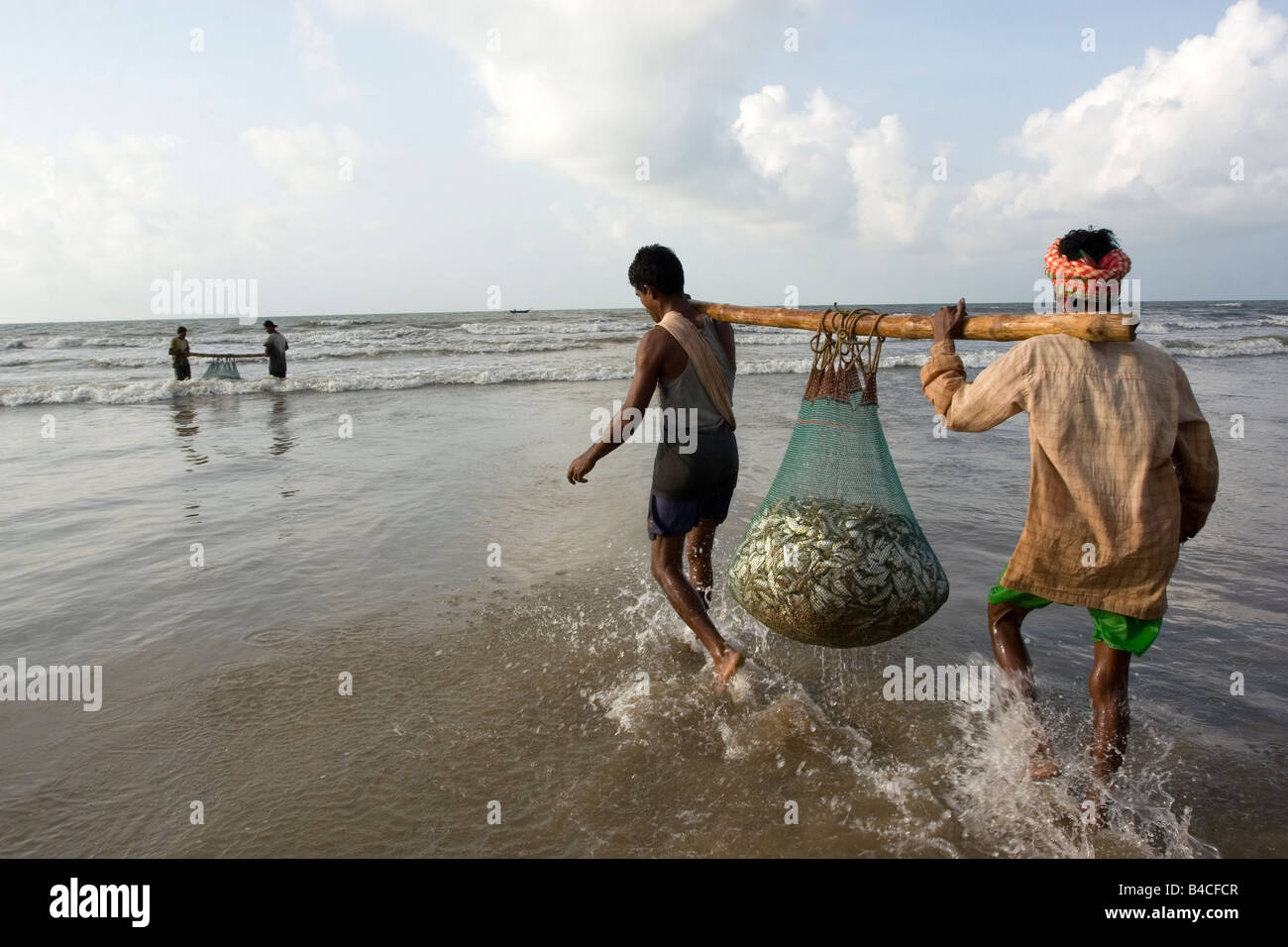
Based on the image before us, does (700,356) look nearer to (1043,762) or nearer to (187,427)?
(1043,762)

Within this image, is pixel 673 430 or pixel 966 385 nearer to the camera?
pixel 966 385

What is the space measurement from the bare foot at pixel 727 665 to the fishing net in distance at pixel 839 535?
34cm

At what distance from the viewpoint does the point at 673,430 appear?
3.65m

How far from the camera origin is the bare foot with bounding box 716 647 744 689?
3414 mm

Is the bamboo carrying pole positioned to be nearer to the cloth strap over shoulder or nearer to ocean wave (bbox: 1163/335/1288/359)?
the cloth strap over shoulder

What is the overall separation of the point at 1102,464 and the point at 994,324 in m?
0.56

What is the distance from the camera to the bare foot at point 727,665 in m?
3.41

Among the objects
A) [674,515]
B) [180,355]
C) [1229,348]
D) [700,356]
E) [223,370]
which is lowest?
[674,515]

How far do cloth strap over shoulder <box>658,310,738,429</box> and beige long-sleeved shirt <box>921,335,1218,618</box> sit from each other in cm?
121

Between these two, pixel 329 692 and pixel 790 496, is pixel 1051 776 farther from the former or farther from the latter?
pixel 329 692

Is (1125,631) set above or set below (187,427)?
below

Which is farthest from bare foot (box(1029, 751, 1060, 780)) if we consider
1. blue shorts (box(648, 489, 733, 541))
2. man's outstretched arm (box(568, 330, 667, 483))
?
man's outstretched arm (box(568, 330, 667, 483))
